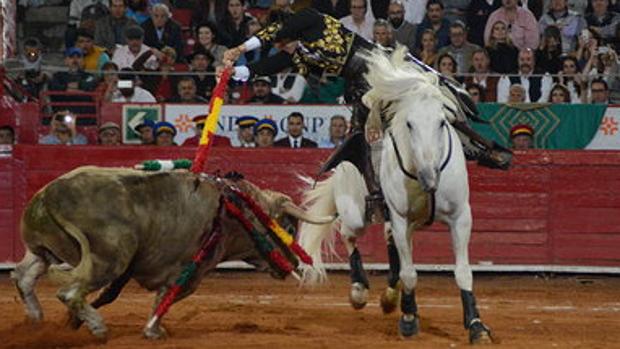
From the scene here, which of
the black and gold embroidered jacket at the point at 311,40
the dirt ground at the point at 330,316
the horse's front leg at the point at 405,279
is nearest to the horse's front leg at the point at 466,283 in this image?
the dirt ground at the point at 330,316

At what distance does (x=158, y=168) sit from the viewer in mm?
8008

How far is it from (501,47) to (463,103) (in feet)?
18.2

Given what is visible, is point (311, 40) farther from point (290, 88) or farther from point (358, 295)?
point (290, 88)

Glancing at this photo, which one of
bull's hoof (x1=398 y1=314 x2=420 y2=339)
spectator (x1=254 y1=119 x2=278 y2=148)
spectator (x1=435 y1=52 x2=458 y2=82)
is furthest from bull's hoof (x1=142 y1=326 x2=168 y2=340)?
spectator (x1=435 y1=52 x2=458 y2=82)

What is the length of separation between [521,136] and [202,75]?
3348 mm

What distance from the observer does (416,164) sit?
776 centimetres

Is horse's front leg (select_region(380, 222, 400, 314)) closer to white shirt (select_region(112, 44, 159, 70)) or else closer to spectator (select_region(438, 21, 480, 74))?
spectator (select_region(438, 21, 480, 74))

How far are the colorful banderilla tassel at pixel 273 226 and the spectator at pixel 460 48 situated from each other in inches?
240

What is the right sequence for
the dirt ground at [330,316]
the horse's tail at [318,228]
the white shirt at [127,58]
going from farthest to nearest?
1. the white shirt at [127,58]
2. the horse's tail at [318,228]
3. the dirt ground at [330,316]

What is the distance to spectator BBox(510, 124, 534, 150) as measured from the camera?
12.9 metres

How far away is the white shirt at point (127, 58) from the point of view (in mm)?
14062

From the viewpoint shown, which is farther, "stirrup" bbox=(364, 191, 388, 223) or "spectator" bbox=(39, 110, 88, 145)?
"spectator" bbox=(39, 110, 88, 145)

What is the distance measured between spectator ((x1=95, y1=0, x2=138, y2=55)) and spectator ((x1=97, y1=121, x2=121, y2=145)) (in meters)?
2.01

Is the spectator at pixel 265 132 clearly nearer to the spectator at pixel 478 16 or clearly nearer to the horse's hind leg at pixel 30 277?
the spectator at pixel 478 16
